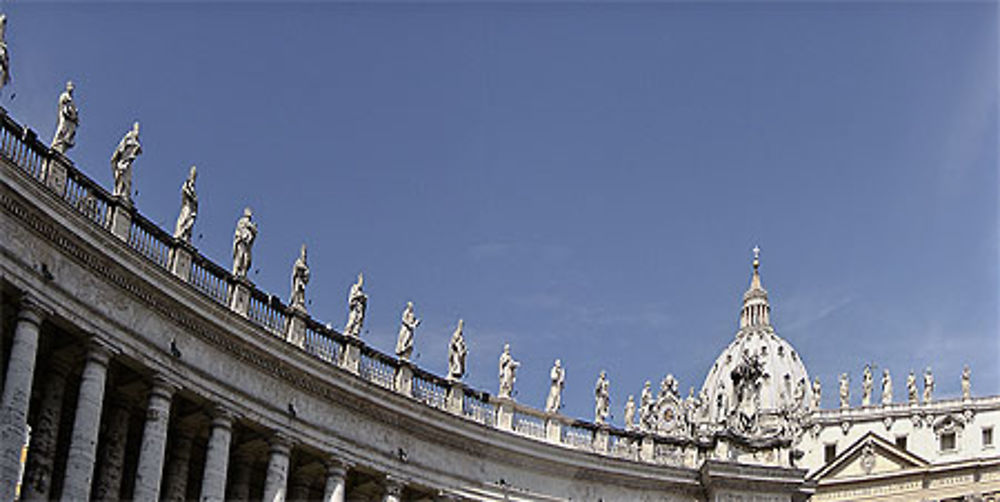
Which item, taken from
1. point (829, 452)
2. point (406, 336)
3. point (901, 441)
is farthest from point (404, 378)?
point (829, 452)

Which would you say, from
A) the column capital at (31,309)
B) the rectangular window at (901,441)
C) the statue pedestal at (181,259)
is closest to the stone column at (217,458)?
the statue pedestal at (181,259)

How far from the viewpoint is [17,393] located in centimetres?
3744

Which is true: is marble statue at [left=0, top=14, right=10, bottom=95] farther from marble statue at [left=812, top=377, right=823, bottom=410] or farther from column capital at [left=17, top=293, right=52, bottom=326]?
marble statue at [left=812, top=377, right=823, bottom=410]

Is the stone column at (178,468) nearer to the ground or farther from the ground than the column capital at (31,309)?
nearer to the ground

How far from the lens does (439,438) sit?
176 feet

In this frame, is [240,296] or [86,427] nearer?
[86,427]

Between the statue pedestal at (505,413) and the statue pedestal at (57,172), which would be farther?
the statue pedestal at (505,413)

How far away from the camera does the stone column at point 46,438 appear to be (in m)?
40.1

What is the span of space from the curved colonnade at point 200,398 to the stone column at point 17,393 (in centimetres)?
5

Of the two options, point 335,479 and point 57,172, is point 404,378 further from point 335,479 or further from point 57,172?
point 57,172

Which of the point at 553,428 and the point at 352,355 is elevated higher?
the point at 352,355

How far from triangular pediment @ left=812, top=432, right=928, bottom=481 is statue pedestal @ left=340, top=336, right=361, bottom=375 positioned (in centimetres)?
7583

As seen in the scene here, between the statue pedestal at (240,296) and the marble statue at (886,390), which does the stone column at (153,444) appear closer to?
the statue pedestal at (240,296)

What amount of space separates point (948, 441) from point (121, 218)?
9949 centimetres
